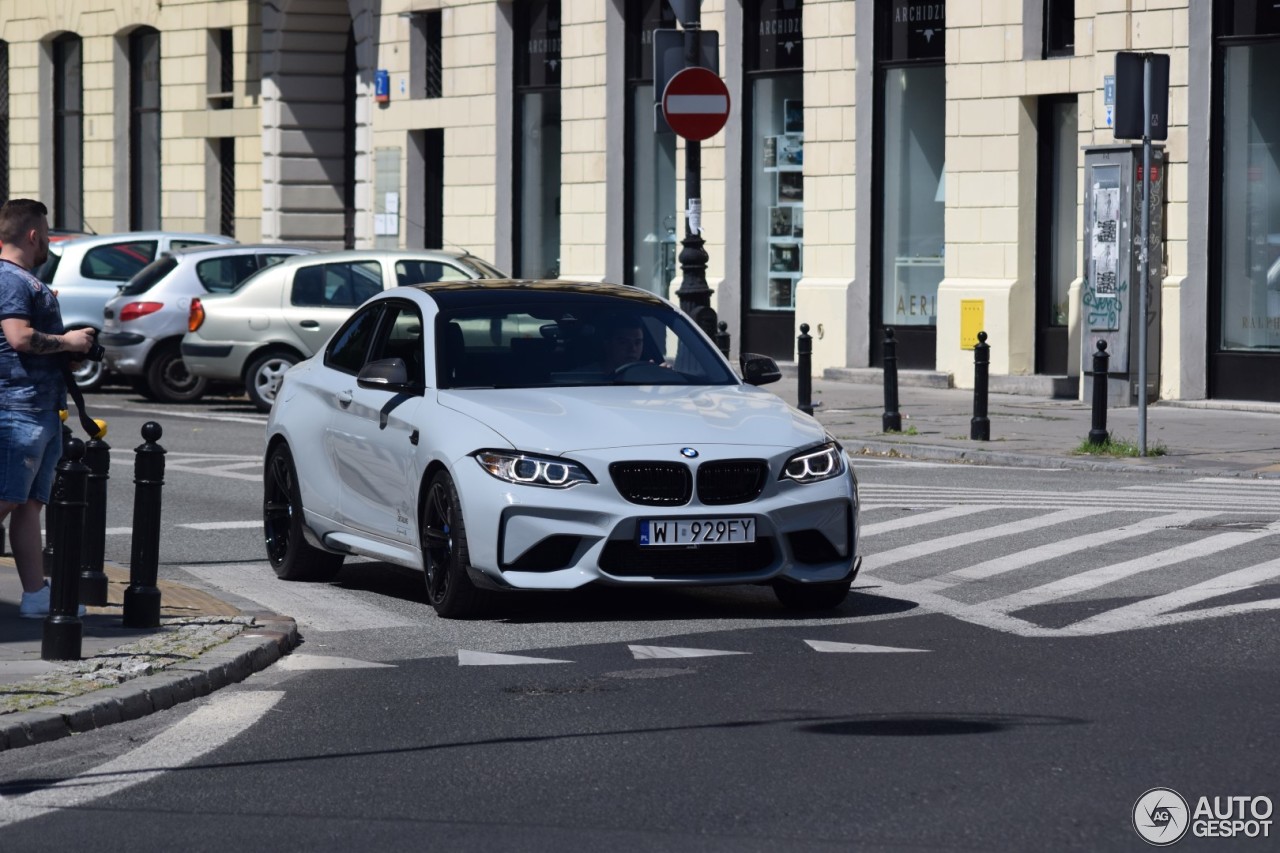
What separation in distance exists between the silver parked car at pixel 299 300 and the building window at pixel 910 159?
583 cm

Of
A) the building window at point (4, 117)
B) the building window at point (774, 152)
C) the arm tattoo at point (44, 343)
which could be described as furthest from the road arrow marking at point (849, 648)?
the building window at point (4, 117)

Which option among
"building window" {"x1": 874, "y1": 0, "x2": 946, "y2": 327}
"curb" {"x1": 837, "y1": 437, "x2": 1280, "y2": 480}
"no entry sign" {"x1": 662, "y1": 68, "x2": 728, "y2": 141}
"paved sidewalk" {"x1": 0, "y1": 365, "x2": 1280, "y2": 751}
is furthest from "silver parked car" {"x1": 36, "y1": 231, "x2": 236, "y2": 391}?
"curb" {"x1": 837, "y1": 437, "x2": 1280, "y2": 480}

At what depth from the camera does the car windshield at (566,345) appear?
1051cm

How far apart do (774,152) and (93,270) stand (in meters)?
7.99

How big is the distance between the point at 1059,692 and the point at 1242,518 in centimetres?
590

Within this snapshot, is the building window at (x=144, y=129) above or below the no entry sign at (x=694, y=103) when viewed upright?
above

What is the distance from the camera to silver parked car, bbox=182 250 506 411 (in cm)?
2217

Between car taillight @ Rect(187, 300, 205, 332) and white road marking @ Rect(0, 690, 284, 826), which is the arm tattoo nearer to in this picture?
white road marking @ Rect(0, 690, 284, 826)

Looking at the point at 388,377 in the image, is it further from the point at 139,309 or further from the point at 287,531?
the point at 139,309

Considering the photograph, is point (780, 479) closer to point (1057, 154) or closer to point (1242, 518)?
point (1242, 518)

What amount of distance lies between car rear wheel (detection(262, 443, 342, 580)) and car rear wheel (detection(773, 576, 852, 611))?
8.36 feet

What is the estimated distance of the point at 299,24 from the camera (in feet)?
123

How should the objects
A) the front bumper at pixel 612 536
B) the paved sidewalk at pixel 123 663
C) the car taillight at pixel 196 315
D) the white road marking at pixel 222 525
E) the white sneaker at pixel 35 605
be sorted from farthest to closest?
1. the car taillight at pixel 196 315
2. the white road marking at pixel 222 525
3. the white sneaker at pixel 35 605
4. the front bumper at pixel 612 536
5. the paved sidewalk at pixel 123 663

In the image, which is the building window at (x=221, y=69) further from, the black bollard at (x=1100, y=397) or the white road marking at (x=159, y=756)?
the white road marking at (x=159, y=756)
